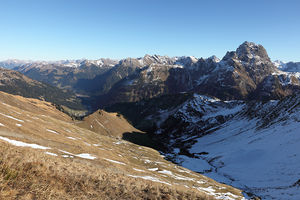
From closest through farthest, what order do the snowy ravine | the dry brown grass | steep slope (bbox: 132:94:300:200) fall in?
the dry brown grass, the snowy ravine, steep slope (bbox: 132:94:300:200)

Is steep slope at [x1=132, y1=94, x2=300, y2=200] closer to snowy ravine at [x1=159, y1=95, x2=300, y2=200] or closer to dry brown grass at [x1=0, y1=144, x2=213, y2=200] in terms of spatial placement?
snowy ravine at [x1=159, y1=95, x2=300, y2=200]

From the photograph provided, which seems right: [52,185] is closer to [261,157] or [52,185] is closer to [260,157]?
[261,157]

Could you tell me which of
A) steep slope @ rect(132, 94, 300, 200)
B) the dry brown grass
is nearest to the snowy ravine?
steep slope @ rect(132, 94, 300, 200)

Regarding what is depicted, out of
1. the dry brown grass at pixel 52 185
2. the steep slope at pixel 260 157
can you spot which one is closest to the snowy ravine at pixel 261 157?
the steep slope at pixel 260 157

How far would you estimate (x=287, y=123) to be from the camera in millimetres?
126062

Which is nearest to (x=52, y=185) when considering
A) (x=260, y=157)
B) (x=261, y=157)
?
(x=261, y=157)

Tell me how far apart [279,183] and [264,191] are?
367 inches

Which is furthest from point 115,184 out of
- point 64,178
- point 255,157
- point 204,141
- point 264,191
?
point 204,141

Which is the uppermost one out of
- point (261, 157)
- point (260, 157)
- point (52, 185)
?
point (52, 185)

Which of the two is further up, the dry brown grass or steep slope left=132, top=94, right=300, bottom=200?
the dry brown grass

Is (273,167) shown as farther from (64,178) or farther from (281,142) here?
(64,178)

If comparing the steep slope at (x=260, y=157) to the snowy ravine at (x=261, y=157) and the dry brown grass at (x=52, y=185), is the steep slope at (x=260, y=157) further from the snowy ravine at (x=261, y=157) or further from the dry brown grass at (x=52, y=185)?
the dry brown grass at (x=52, y=185)

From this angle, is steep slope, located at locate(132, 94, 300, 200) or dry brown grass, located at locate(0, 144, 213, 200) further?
steep slope, located at locate(132, 94, 300, 200)

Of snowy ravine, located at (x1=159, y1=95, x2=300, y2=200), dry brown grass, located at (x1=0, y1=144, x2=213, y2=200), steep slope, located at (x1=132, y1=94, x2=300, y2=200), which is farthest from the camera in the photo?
steep slope, located at (x1=132, y1=94, x2=300, y2=200)
